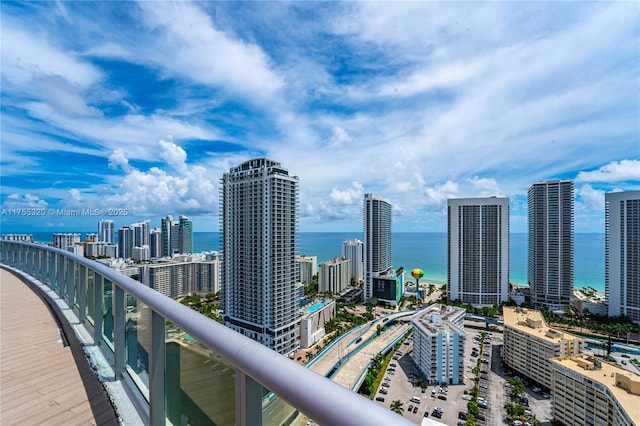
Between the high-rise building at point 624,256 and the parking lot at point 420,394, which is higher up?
the high-rise building at point 624,256

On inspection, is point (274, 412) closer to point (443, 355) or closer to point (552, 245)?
point (443, 355)

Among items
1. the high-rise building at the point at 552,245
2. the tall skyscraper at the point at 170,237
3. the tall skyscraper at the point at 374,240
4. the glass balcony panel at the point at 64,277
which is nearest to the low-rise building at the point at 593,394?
the glass balcony panel at the point at 64,277

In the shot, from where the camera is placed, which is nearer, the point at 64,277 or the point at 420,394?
the point at 64,277

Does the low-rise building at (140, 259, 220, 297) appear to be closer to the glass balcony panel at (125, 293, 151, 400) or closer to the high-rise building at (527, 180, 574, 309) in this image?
the glass balcony panel at (125, 293, 151, 400)

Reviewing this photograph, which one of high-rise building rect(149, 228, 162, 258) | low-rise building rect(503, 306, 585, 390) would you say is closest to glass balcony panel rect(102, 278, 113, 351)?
low-rise building rect(503, 306, 585, 390)

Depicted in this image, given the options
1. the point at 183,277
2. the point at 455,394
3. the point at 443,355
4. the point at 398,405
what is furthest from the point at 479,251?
the point at 183,277

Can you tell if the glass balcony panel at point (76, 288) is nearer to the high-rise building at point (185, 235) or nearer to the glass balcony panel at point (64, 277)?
the glass balcony panel at point (64, 277)
